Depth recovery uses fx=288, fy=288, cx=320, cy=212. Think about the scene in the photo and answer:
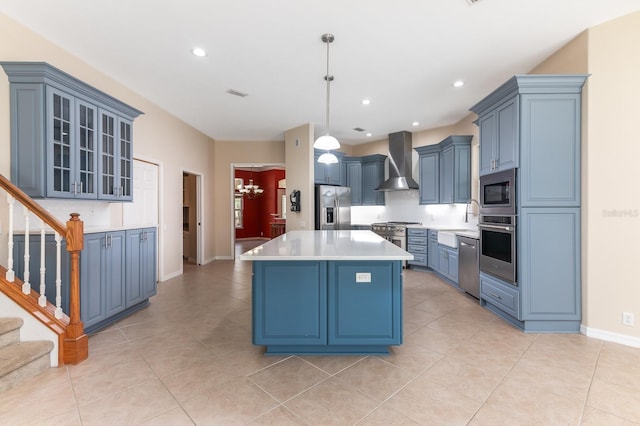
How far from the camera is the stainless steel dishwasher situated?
3.92 metres

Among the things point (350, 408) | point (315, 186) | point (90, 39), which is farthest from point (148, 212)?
point (350, 408)

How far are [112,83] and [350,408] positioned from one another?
4668 millimetres

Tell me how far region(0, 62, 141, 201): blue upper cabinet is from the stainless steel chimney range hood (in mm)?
5036

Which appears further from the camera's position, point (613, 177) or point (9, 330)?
point (613, 177)

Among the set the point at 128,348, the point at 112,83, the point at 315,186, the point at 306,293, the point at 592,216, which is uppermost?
the point at 112,83

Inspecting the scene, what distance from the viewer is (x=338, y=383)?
204cm

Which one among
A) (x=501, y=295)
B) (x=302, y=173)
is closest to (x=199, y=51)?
(x=302, y=173)

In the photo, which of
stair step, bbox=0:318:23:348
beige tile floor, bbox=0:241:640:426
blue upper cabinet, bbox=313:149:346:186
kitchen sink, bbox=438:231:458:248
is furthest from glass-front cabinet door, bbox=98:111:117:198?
kitchen sink, bbox=438:231:458:248

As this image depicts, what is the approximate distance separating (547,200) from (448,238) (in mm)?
2021

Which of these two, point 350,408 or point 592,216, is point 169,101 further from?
point 592,216

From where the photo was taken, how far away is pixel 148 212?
486 cm

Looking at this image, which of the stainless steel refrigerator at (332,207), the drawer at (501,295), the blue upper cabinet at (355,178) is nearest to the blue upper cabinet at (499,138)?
the drawer at (501,295)

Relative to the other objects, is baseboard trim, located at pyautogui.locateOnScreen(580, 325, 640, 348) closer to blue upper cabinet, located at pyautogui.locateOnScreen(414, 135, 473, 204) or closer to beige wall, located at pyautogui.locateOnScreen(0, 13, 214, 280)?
blue upper cabinet, located at pyautogui.locateOnScreen(414, 135, 473, 204)

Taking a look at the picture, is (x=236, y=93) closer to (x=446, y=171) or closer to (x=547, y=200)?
(x=446, y=171)
